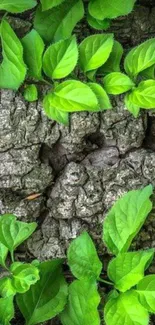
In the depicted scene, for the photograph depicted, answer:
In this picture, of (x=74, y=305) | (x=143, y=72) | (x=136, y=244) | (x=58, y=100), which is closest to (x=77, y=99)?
(x=58, y=100)

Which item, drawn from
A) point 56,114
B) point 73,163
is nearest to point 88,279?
point 73,163

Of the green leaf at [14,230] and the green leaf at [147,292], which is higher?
the green leaf at [14,230]

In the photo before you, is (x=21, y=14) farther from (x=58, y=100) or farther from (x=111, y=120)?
(x=111, y=120)

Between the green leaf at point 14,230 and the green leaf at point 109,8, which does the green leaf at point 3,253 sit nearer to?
the green leaf at point 14,230

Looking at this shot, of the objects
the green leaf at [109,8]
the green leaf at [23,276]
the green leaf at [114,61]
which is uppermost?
the green leaf at [109,8]

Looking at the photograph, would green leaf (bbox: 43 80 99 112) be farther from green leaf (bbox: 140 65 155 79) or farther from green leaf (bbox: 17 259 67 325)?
green leaf (bbox: 17 259 67 325)

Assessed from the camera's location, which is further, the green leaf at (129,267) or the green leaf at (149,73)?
the green leaf at (149,73)

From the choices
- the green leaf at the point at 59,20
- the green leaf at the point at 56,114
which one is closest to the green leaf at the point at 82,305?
the green leaf at the point at 56,114

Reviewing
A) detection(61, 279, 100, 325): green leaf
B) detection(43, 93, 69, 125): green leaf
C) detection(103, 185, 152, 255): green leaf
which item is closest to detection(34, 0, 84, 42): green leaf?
detection(43, 93, 69, 125): green leaf
